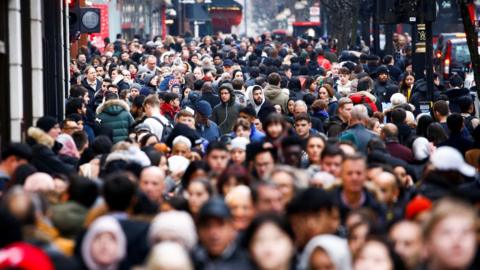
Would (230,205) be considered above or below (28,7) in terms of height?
below

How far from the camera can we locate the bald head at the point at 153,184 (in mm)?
13836

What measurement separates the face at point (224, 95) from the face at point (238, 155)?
25.1 ft

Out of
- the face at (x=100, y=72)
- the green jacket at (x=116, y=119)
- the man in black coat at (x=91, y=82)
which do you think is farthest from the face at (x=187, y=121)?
the face at (x=100, y=72)

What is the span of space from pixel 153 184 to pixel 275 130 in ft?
11.1

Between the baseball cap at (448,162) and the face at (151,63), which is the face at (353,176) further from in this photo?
the face at (151,63)

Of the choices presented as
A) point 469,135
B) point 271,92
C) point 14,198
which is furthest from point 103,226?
point 271,92

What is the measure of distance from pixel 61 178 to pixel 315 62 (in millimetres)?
26407

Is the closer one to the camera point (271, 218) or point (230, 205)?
point (271, 218)

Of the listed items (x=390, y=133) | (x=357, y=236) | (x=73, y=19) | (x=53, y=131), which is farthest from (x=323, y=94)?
(x=357, y=236)

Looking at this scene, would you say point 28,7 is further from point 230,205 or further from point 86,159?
point 230,205

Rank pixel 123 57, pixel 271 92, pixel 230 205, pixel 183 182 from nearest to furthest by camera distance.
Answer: pixel 230 205 < pixel 183 182 < pixel 271 92 < pixel 123 57

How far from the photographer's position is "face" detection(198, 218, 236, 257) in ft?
36.4

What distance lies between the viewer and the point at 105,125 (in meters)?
22.3

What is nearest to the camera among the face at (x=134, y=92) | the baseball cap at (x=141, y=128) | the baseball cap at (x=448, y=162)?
the baseball cap at (x=448, y=162)
